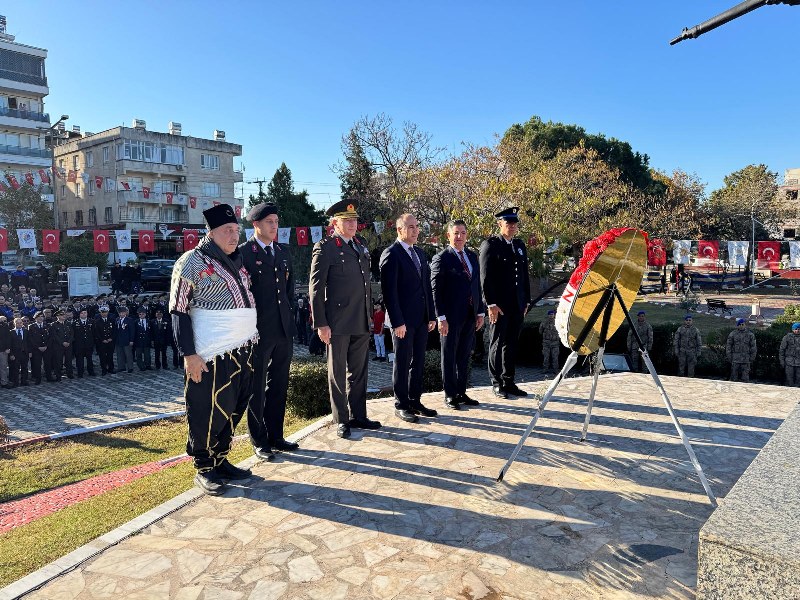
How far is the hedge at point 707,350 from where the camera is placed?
12.6 m

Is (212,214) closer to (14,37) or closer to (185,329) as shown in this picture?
(185,329)

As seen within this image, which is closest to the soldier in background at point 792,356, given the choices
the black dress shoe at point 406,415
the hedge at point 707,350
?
the hedge at point 707,350

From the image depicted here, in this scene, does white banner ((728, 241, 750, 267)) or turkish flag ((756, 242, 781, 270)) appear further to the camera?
turkish flag ((756, 242, 781, 270))

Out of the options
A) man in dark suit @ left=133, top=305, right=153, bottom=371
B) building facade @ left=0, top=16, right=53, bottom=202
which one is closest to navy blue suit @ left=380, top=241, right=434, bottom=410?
man in dark suit @ left=133, top=305, right=153, bottom=371

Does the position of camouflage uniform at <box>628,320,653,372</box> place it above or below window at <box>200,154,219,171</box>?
below

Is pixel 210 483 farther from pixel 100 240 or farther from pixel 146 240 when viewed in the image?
pixel 146 240

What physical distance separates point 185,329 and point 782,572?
3586 mm

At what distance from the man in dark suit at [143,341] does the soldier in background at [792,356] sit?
15174mm

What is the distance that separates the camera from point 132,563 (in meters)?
3.33

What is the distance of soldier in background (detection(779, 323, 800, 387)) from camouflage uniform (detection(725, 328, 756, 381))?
0.54m

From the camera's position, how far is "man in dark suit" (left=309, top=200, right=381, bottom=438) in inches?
205

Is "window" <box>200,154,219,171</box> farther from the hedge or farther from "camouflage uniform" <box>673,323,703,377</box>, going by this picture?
"camouflage uniform" <box>673,323,703,377</box>

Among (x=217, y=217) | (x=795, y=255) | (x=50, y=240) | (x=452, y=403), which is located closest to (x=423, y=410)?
(x=452, y=403)

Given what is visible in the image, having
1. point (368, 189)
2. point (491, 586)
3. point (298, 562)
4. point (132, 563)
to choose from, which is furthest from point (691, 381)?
point (368, 189)
